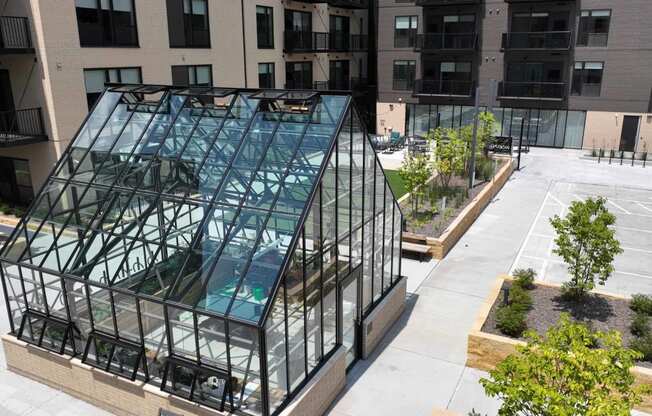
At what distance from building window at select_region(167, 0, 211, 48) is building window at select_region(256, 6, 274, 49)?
4.71m

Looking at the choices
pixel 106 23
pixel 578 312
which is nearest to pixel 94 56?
pixel 106 23

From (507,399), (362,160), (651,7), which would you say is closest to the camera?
(507,399)

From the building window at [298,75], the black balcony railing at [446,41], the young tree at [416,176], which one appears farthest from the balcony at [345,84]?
the young tree at [416,176]

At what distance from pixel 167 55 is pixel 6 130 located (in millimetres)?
7232

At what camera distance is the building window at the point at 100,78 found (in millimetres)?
20016

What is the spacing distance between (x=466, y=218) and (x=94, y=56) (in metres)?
15.1

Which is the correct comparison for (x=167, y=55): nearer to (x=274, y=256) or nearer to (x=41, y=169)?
(x=41, y=169)

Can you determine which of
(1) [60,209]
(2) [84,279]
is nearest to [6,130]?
(1) [60,209]

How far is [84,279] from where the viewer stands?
9430 mm

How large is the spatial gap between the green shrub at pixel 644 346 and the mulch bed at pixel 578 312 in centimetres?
40

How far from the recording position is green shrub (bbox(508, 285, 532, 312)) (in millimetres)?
11945

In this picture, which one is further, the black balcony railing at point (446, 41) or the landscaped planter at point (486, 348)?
the black balcony railing at point (446, 41)

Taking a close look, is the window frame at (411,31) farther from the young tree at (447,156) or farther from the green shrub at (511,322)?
the green shrub at (511,322)

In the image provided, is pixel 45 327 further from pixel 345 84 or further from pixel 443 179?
pixel 345 84
